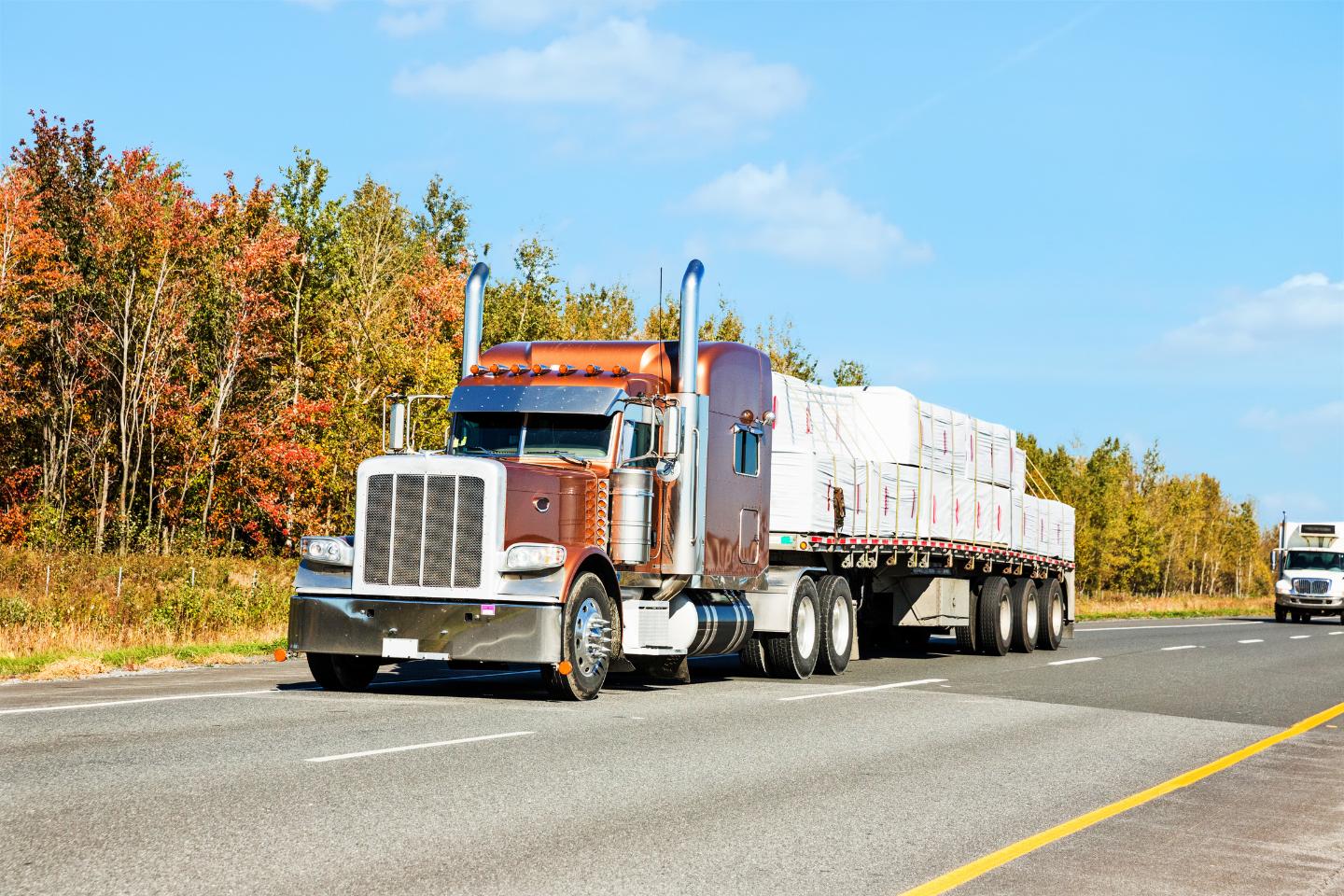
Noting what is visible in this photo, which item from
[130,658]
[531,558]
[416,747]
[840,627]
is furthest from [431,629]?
[840,627]

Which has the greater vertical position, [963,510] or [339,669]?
[963,510]

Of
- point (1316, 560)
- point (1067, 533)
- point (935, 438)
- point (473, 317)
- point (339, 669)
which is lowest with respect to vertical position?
point (339, 669)

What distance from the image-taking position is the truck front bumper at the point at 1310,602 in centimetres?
4891

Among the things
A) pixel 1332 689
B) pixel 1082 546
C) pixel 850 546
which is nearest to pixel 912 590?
pixel 850 546

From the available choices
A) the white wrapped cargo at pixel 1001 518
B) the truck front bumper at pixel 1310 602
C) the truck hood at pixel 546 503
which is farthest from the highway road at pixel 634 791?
the truck front bumper at pixel 1310 602

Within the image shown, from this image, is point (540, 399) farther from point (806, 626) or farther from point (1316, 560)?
point (1316, 560)

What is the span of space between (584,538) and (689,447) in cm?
175

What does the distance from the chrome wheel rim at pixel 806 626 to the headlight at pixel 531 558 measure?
227 inches

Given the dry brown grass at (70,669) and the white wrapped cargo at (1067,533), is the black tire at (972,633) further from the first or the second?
the dry brown grass at (70,669)

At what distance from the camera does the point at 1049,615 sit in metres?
27.0

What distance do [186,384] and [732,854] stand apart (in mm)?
30640

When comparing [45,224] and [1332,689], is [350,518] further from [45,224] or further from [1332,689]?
[1332,689]

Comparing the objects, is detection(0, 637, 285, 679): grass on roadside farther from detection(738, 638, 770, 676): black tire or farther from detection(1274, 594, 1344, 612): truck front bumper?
detection(1274, 594, 1344, 612): truck front bumper

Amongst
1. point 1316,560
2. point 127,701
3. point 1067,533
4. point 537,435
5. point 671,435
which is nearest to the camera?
point 127,701
